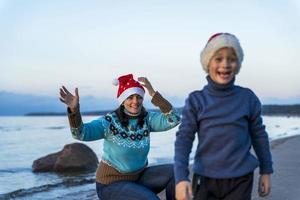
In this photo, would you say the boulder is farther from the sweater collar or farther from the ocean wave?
the sweater collar

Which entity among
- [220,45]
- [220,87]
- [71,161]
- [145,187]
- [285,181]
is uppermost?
Result: [220,45]

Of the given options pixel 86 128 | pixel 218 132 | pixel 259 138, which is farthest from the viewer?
pixel 86 128

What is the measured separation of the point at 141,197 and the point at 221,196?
136 cm

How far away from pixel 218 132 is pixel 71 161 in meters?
11.6

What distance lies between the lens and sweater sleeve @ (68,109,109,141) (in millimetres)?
4660

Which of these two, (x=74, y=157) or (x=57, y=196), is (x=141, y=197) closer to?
(x=57, y=196)

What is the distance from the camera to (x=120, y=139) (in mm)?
4922

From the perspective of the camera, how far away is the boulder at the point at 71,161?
14.4 metres

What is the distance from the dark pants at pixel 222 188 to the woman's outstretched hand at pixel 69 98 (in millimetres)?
1558

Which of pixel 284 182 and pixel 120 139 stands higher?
pixel 120 139

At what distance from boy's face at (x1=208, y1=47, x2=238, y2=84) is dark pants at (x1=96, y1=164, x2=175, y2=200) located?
1.71 metres

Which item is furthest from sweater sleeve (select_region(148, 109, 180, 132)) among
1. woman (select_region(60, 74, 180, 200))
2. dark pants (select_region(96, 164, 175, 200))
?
dark pants (select_region(96, 164, 175, 200))

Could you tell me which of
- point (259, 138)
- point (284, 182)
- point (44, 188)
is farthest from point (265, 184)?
point (44, 188)

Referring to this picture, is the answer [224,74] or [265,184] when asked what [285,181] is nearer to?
[265,184]
